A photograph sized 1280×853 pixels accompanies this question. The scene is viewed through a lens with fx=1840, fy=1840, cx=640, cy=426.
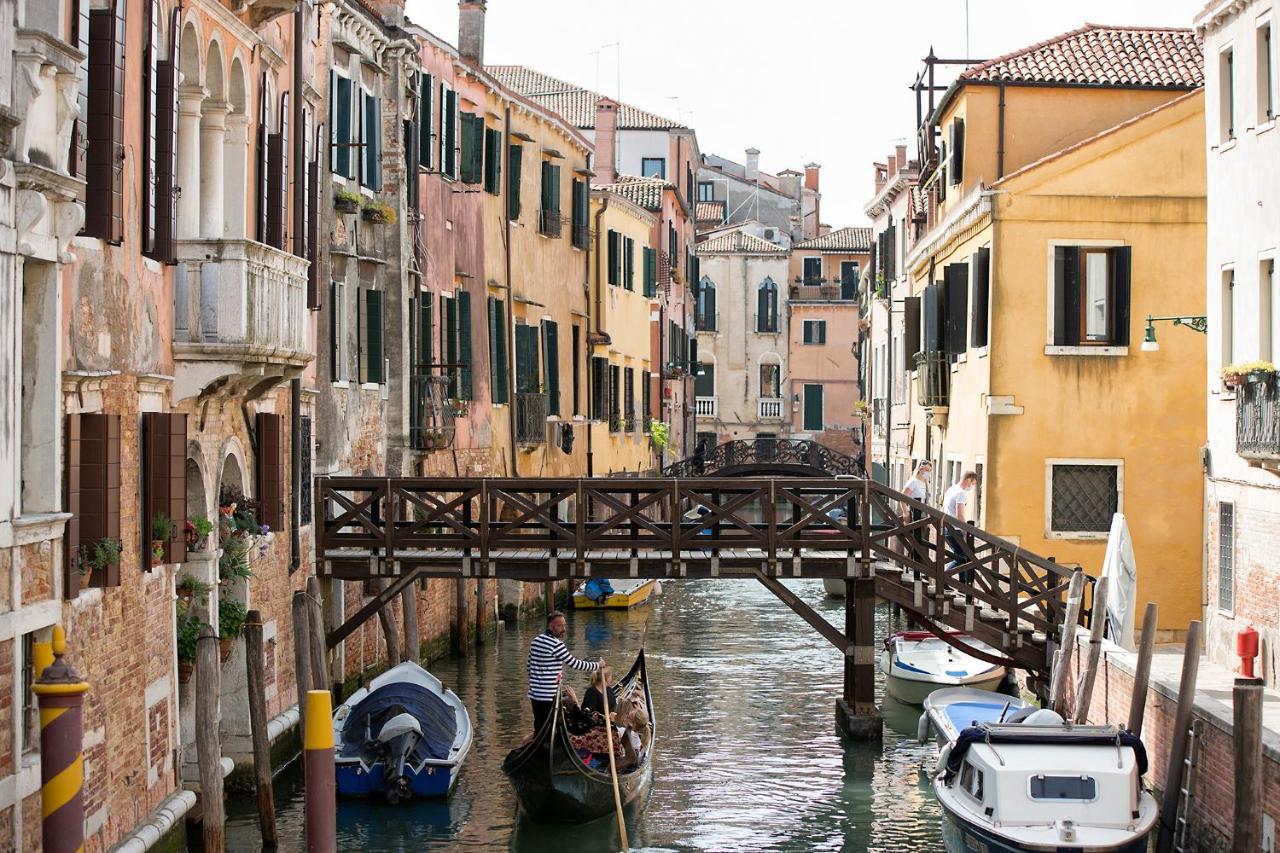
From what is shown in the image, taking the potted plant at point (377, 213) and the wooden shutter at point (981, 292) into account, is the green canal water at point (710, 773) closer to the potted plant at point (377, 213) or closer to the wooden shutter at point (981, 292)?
the wooden shutter at point (981, 292)

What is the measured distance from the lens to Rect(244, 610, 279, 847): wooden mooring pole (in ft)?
41.0

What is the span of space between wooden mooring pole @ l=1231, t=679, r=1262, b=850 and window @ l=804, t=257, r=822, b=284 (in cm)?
4995

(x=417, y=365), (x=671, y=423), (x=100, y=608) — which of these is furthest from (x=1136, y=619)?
(x=671, y=423)

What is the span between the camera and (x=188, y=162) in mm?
12602

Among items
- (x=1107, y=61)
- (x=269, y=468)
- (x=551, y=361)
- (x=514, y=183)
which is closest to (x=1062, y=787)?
(x=269, y=468)

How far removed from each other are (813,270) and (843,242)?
4.51ft

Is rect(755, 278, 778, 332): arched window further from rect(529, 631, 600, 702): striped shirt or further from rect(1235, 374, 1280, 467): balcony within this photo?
rect(529, 631, 600, 702): striped shirt

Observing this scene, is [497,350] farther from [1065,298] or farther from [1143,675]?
[1143,675]

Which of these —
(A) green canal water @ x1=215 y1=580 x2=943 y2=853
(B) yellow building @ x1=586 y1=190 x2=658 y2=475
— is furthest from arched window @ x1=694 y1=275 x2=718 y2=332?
(A) green canal water @ x1=215 y1=580 x2=943 y2=853

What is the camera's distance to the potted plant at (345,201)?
17.7 m

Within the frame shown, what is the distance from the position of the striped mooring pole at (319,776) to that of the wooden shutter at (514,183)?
16862mm

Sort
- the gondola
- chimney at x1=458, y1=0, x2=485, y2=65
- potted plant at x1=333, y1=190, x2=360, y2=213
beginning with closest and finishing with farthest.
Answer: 1. the gondola
2. potted plant at x1=333, y1=190, x2=360, y2=213
3. chimney at x1=458, y1=0, x2=485, y2=65

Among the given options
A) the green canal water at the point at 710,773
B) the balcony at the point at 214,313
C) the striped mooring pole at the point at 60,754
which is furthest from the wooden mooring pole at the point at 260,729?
the striped mooring pole at the point at 60,754

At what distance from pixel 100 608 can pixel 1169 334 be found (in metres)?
13.8
